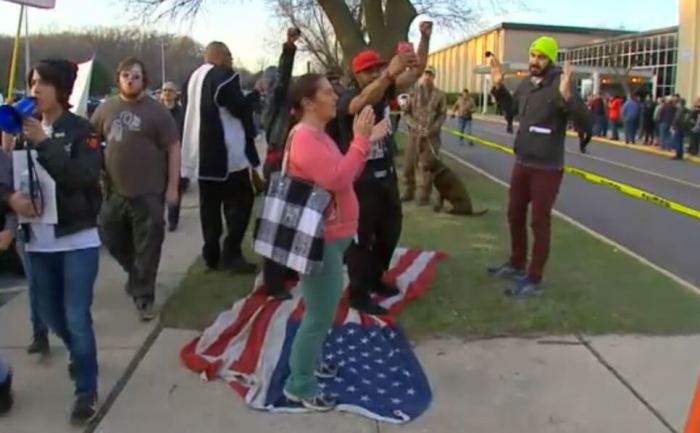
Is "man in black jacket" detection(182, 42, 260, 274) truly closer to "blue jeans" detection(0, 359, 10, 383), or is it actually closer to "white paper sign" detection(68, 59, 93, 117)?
"white paper sign" detection(68, 59, 93, 117)

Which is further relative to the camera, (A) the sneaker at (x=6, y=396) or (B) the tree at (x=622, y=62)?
(B) the tree at (x=622, y=62)

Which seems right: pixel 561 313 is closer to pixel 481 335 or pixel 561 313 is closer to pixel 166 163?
pixel 481 335

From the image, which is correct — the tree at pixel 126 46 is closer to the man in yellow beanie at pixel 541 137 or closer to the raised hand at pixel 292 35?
the raised hand at pixel 292 35

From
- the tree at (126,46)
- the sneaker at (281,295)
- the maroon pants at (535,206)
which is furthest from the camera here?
the tree at (126,46)

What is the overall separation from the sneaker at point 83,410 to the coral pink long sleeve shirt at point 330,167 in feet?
4.81

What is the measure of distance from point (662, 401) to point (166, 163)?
3584 millimetres

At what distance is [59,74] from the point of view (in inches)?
149

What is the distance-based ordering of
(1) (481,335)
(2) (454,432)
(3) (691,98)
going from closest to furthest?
(2) (454,432) → (1) (481,335) → (3) (691,98)

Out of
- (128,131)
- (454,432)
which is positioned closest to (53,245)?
(128,131)

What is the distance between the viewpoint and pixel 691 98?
1377 inches

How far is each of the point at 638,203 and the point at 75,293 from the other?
1037 cm

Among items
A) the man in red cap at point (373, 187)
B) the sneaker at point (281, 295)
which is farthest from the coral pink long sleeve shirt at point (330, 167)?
the sneaker at point (281, 295)

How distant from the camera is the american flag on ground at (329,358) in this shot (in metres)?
4.08

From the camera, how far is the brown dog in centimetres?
1001
